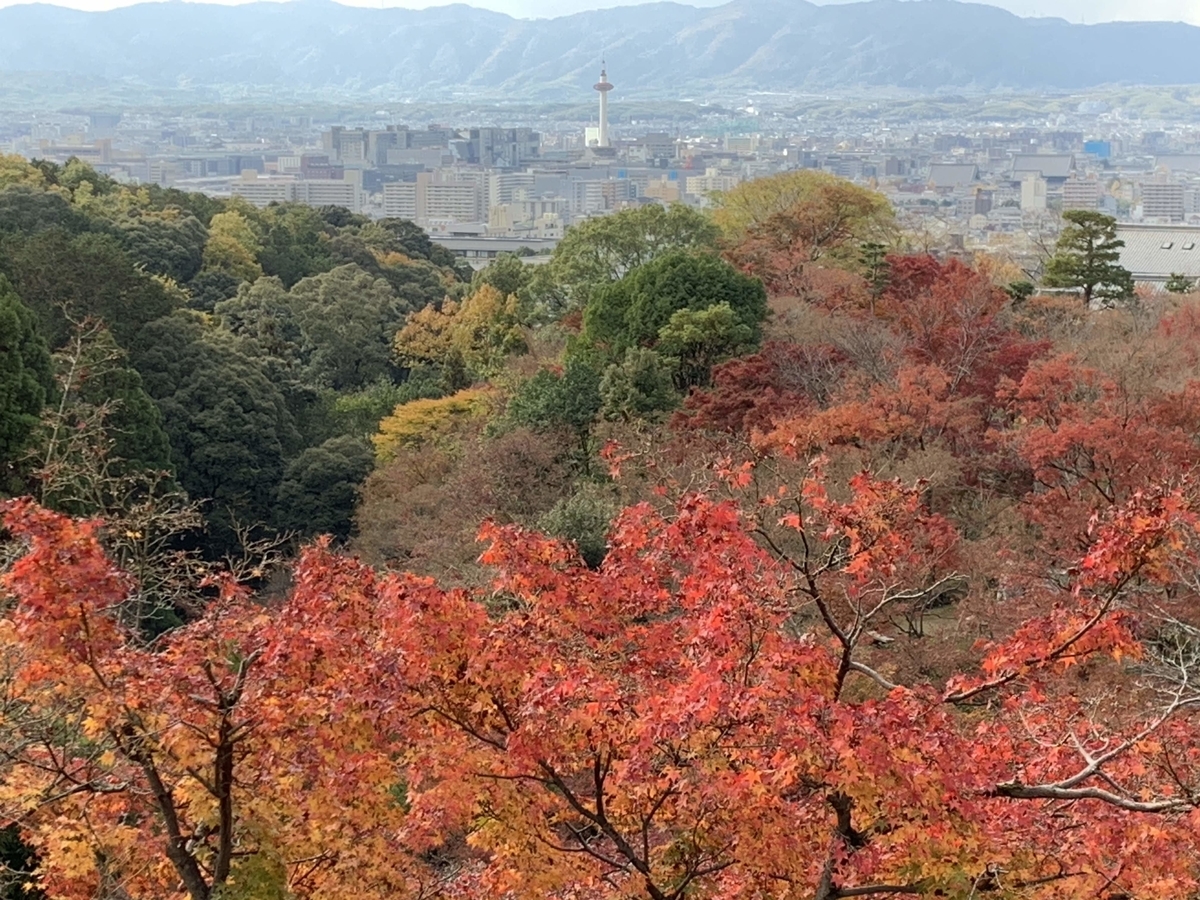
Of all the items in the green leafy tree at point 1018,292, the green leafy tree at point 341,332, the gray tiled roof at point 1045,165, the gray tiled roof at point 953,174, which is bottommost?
the gray tiled roof at point 953,174

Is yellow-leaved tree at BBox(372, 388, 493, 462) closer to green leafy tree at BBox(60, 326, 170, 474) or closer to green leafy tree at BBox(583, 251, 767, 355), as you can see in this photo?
green leafy tree at BBox(583, 251, 767, 355)

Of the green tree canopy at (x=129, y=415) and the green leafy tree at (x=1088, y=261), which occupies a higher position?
the green leafy tree at (x=1088, y=261)

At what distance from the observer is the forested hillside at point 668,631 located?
478 cm

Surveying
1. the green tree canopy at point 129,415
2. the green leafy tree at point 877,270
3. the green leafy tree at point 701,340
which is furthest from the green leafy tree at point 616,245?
the green tree canopy at point 129,415

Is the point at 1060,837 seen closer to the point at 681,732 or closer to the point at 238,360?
the point at 681,732

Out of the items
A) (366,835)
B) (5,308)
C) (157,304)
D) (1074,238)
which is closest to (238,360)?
(157,304)

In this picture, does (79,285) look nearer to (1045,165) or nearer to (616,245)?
(616,245)

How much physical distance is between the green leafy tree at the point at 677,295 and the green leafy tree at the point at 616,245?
524 centimetres

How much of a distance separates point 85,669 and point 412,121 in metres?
186

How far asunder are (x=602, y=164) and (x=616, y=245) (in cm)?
11971

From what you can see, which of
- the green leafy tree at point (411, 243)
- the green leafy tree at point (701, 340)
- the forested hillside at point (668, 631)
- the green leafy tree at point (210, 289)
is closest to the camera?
the forested hillside at point (668, 631)

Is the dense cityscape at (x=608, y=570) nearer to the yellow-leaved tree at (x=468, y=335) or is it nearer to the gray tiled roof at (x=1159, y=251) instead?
the yellow-leaved tree at (x=468, y=335)

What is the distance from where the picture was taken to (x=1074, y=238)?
79.2 ft

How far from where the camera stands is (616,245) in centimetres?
2470
